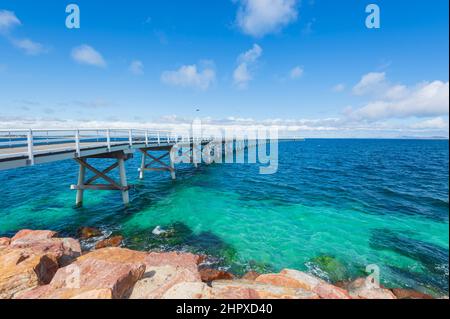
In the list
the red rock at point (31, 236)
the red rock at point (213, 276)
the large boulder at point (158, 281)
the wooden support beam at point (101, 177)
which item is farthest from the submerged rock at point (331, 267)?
the wooden support beam at point (101, 177)

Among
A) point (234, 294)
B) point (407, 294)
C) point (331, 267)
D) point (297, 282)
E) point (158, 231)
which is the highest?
point (234, 294)

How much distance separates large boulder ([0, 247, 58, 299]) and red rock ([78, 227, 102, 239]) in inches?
158

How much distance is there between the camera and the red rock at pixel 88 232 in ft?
33.1

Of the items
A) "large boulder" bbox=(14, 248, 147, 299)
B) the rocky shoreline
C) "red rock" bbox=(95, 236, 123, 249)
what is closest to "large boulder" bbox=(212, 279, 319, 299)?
the rocky shoreline

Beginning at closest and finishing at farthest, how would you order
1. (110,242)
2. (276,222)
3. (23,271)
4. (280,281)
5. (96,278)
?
(96,278), (23,271), (280,281), (110,242), (276,222)

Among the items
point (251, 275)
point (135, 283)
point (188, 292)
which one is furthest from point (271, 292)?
point (135, 283)

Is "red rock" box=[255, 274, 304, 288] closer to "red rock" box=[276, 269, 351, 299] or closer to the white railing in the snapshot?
"red rock" box=[276, 269, 351, 299]

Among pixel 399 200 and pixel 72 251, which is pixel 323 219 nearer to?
pixel 399 200

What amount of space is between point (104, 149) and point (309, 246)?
12874mm

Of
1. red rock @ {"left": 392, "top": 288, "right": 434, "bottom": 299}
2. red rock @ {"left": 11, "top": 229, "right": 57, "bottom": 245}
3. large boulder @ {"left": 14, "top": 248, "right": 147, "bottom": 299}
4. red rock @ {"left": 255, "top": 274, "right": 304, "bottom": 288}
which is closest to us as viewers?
large boulder @ {"left": 14, "top": 248, "right": 147, "bottom": 299}

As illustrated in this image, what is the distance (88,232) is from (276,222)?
10.9 meters

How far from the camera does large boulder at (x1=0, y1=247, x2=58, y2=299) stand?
181 inches

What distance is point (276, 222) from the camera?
12.5m

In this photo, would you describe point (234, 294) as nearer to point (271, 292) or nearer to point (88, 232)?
point (271, 292)
